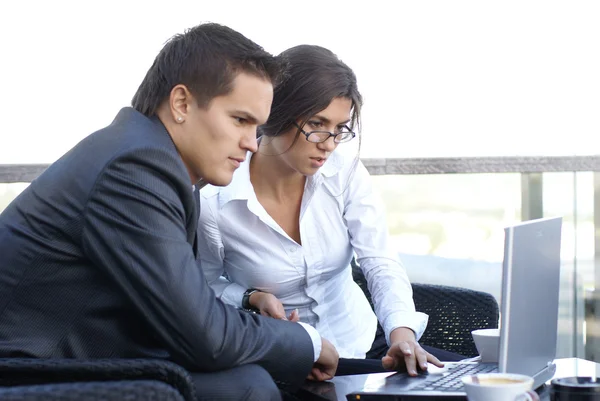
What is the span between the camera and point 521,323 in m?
1.74

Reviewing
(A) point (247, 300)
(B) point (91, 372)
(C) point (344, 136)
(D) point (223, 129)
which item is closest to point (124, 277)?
(B) point (91, 372)

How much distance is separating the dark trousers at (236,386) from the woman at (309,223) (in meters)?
0.60

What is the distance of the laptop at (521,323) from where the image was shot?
1.67 m

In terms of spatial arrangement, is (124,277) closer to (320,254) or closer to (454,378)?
(454,378)

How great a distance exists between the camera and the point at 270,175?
8.55ft

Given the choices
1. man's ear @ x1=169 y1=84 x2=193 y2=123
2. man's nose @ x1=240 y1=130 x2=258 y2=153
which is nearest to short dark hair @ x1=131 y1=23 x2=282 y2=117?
man's ear @ x1=169 y1=84 x2=193 y2=123

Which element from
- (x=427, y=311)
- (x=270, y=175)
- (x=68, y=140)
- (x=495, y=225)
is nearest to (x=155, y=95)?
(x=270, y=175)

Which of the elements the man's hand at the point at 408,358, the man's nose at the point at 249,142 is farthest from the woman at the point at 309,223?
the man's nose at the point at 249,142

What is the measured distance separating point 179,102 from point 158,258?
1.29ft

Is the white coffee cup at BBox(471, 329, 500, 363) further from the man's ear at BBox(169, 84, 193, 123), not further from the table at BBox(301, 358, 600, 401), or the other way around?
the man's ear at BBox(169, 84, 193, 123)

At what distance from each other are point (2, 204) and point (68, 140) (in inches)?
69.8

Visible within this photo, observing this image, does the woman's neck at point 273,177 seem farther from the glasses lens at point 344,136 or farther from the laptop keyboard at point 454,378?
the laptop keyboard at point 454,378

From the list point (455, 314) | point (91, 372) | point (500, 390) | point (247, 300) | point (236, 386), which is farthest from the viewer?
point (455, 314)

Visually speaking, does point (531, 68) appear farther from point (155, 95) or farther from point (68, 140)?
point (155, 95)
